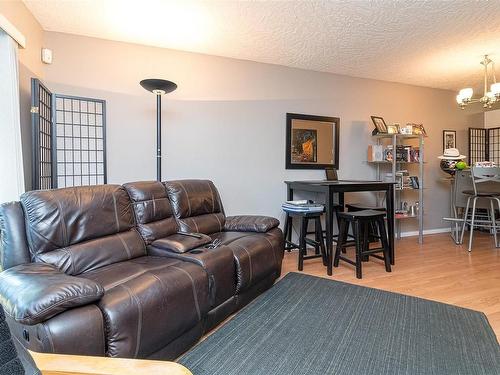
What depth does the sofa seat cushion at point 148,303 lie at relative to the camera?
1.28m

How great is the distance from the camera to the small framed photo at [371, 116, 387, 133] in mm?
4199

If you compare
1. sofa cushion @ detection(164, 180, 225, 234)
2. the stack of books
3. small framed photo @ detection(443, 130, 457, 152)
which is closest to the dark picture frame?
the stack of books

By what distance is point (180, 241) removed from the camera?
2133 millimetres

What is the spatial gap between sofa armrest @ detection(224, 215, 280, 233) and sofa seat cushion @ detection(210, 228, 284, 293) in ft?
0.19

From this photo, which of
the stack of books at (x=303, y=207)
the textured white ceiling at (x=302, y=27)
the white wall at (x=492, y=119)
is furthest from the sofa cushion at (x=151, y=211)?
the white wall at (x=492, y=119)

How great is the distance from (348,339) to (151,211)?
1673 mm

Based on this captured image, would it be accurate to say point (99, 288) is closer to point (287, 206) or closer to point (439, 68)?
point (287, 206)

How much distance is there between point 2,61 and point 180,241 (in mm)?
1704

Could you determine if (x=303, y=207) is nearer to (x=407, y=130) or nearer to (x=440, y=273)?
(x=440, y=273)

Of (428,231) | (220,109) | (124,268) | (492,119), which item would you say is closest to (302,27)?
(220,109)

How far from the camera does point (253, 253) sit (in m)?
2.27

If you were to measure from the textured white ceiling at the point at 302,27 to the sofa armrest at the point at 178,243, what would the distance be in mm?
1856

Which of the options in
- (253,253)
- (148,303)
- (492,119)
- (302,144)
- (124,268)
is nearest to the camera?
(148,303)

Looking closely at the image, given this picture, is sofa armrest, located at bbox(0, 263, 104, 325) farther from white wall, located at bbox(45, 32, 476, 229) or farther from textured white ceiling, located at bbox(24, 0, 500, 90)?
textured white ceiling, located at bbox(24, 0, 500, 90)
